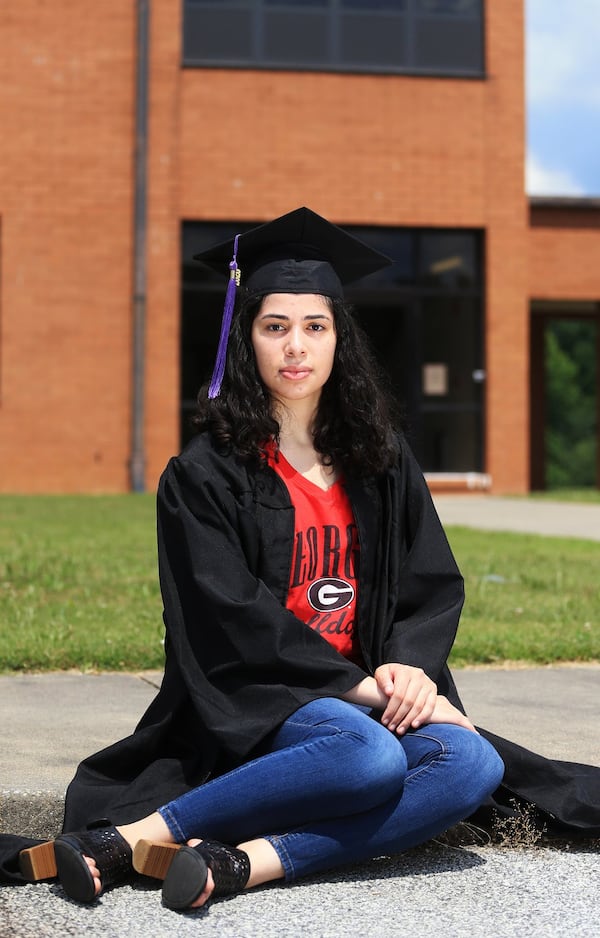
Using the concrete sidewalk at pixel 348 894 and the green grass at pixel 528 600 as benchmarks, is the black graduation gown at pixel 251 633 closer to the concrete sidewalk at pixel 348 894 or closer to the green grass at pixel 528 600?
the concrete sidewalk at pixel 348 894

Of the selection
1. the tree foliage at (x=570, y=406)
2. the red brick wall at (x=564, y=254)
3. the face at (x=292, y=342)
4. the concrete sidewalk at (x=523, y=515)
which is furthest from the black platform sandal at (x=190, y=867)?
the tree foliage at (x=570, y=406)

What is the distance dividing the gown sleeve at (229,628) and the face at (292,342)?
1.27 ft

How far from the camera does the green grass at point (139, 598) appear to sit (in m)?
6.45

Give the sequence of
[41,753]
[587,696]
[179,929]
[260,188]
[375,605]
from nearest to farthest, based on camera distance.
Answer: [179,929]
[375,605]
[41,753]
[587,696]
[260,188]

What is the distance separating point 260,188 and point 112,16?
3309mm

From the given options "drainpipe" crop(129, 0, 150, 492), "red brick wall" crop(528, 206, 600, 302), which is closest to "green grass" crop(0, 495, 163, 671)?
→ "drainpipe" crop(129, 0, 150, 492)

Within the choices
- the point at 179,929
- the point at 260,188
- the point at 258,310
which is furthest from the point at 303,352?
the point at 260,188

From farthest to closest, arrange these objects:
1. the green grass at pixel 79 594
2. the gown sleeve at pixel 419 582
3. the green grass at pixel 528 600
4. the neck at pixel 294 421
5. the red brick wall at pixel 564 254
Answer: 1. the red brick wall at pixel 564 254
2. the green grass at pixel 528 600
3. the green grass at pixel 79 594
4. the neck at pixel 294 421
5. the gown sleeve at pixel 419 582

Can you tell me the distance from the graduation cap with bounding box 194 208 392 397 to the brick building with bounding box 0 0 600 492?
1531 centimetres

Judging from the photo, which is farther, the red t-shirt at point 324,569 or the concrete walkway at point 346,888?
the red t-shirt at point 324,569

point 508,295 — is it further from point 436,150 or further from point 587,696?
point 587,696

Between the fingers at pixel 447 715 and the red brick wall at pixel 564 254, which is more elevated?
the red brick wall at pixel 564 254

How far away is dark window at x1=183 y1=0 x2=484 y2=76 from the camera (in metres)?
19.2

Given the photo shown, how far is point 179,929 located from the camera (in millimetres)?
3092
